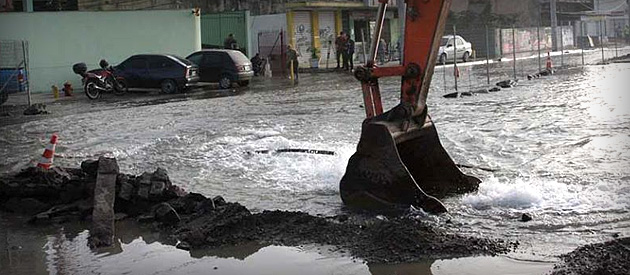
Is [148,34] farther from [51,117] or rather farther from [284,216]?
[284,216]

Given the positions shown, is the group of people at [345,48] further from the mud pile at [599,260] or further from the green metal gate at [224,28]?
the mud pile at [599,260]

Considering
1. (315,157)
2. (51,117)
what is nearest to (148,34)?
(51,117)

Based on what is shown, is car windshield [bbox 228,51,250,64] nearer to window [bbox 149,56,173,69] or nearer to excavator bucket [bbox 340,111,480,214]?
window [bbox 149,56,173,69]

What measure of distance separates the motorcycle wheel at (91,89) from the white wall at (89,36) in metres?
4.99

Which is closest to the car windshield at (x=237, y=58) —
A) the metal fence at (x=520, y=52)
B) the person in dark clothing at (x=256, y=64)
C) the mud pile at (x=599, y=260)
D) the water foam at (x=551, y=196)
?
the person in dark clothing at (x=256, y=64)

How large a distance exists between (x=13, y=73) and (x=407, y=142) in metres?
18.3

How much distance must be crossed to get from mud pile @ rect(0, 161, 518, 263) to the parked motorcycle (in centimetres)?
1754

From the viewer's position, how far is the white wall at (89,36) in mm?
30156

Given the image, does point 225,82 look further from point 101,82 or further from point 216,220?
point 216,220

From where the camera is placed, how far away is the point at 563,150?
10836 millimetres

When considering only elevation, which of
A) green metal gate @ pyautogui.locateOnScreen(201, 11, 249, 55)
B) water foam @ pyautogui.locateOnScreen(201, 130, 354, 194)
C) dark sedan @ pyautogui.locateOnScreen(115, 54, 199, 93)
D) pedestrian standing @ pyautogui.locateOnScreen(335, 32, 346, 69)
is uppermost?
green metal gate @ pyautogui.locateOnScreen(201, 11, 249, 55)

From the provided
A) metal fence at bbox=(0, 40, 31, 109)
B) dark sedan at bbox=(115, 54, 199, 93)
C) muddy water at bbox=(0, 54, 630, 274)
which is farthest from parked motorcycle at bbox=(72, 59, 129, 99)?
muddy water at bbox=(0, 54, 630, 274)

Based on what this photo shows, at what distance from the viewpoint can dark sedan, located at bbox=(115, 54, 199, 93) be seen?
89.4ft

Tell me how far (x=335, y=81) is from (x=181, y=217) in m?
22.8
